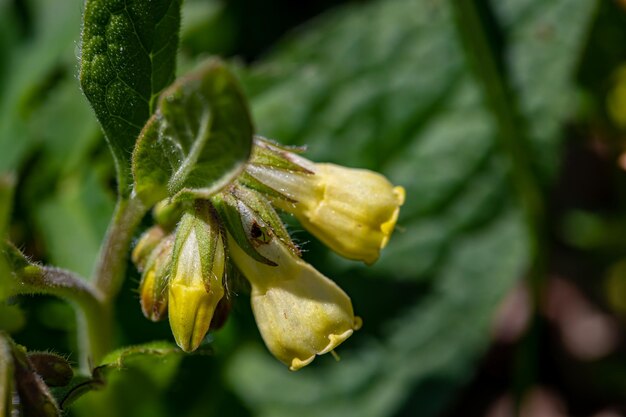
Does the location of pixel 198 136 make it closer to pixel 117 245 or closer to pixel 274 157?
pixel 274 157

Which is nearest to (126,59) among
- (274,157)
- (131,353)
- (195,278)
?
(274,157)

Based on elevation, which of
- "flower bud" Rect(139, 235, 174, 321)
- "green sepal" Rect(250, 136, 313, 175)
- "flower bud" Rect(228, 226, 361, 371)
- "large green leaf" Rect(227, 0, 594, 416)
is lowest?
"large green leaf" Rect(227, 0, 594, 416)

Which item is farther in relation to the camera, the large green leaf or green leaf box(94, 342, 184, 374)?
the large green leaf

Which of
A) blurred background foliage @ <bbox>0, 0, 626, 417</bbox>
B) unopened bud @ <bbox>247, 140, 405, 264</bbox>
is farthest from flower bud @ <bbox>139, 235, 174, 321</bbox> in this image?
blurred background foliage @ <bbox>0, 0, 626, 417</bbox>

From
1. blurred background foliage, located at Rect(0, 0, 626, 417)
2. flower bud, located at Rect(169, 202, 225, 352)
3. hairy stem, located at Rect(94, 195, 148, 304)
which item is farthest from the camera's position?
blurred background foliage, located at Rect(0, 0, 626, 417)

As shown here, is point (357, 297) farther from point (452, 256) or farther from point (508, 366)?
point (508, 366)

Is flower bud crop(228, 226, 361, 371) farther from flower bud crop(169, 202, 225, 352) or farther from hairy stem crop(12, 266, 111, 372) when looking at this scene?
hairy stem crop(12, 266, 111, 372)

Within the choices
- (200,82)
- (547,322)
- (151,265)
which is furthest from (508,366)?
(200,82)
